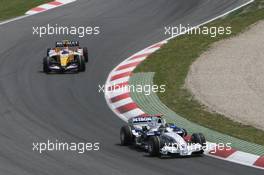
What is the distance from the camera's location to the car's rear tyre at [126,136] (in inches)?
847

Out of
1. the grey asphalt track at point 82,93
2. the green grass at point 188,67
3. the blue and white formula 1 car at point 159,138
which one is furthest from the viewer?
the green grass at point 188,67

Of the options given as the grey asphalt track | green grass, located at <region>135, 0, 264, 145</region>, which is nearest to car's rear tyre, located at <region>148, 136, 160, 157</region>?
the grey asphalt track

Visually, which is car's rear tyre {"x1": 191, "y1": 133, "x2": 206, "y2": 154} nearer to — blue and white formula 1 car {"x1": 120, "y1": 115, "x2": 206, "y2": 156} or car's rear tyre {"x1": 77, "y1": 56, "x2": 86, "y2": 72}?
blue and white formula 1 car {"x1": 120, "y1": 115, "x2": 206, "y2": 156}

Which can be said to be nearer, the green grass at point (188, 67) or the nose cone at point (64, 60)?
the green grass at point (188, 67)

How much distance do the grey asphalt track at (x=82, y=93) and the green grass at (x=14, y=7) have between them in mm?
1647

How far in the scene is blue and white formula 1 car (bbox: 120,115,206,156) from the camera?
20.1 metres

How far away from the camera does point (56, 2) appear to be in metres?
43.5

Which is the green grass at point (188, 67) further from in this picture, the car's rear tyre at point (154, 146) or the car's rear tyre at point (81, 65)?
the car's rear tyre at point (154, 146)

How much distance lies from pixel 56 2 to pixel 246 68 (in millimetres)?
16222

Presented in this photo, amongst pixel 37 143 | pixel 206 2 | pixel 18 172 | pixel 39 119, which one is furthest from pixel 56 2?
pixel 18 172

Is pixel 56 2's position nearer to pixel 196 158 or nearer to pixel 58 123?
pixel 58 123

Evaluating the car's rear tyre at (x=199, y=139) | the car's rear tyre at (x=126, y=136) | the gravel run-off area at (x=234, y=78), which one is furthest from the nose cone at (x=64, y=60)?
the car's rear tyre at (x=199, y=139)

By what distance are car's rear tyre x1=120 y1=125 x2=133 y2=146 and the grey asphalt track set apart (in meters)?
0.27

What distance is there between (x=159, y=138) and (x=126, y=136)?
53.1 inches
